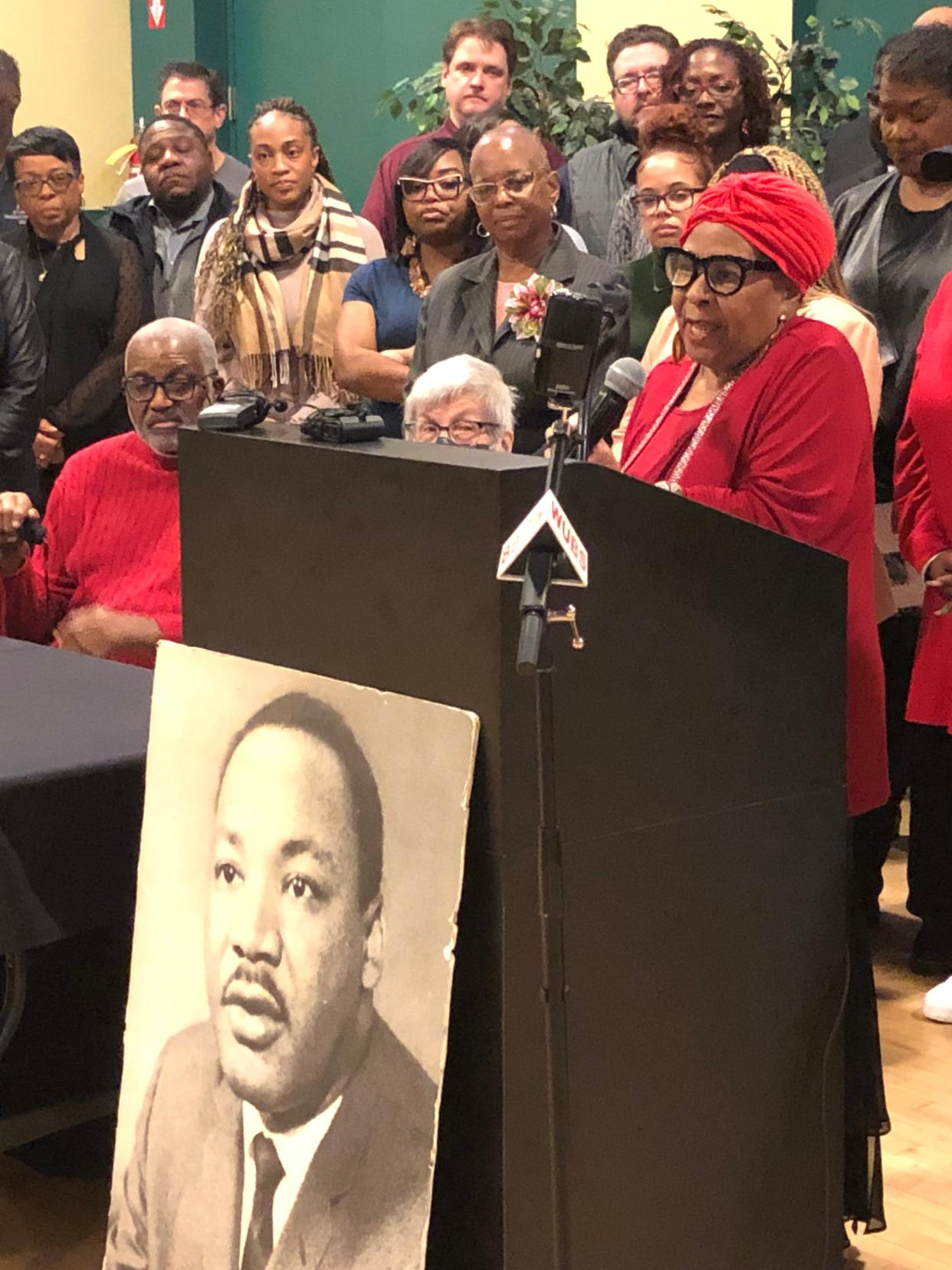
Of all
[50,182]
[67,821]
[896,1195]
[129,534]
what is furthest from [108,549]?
[50,182]

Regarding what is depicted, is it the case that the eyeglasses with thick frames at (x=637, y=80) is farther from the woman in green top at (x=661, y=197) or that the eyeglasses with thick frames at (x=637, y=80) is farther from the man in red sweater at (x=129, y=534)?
the man in red sweater at (x=129, y=534)

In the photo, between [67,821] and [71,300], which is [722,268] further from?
[71,300]

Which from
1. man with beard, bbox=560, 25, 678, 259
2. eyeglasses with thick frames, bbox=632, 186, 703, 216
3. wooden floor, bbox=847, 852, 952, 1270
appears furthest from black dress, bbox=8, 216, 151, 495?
wooden floor, bbox=847, 852, 952, 1270

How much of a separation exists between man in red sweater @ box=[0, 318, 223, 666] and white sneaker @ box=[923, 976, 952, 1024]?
1.46 meters

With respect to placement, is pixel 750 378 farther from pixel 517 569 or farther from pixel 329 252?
pixel 329 252

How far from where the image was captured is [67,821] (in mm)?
2256

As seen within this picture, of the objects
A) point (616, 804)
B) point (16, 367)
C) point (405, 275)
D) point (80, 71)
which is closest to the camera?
point (616, 804)

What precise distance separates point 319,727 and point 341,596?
0.42 feet

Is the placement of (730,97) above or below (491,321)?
above

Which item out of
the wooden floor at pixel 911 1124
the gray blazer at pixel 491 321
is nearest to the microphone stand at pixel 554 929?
the wooden floor at pixel 911 1124

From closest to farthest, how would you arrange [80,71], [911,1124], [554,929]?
[554,929] → [911,1124] → [80,71]

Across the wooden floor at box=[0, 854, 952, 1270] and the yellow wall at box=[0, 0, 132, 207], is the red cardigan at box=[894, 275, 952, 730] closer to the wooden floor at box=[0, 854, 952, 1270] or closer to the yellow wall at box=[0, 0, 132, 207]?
the wooden floor at box=[0, 854, 952, 1270]

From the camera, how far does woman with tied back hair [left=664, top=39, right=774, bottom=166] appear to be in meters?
3.91

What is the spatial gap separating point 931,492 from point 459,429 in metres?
0.88
